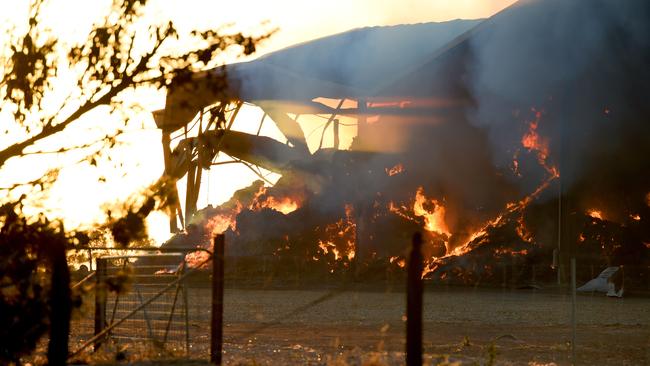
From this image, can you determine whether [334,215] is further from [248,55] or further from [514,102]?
[248,55]

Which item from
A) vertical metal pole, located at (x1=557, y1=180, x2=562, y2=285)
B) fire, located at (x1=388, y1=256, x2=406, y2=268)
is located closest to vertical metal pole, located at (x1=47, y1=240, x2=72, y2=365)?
vertical metal pole, located at (x1=557, y1=180, x2=562, y2=285)

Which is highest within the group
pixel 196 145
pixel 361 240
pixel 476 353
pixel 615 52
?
pixel 615 52

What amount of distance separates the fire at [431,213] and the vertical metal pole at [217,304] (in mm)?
27581

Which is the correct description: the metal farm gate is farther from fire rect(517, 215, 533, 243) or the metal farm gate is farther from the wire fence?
fire rect(517, 215, 533, 243)

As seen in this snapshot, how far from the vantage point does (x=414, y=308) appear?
7730 millimetres

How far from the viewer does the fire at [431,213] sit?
126 feet

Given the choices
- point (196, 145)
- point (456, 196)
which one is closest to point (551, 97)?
point (456, 196)

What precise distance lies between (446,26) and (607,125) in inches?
394

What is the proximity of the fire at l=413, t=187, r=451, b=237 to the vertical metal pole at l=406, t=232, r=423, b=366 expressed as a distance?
3062 cm

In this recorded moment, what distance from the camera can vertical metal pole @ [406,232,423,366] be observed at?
7.68 m

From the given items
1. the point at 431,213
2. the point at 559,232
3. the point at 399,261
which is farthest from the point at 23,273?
the point at 431,213

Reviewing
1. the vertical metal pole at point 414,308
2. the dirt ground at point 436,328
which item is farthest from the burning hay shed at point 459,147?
the vertical metal pole at point 414,308

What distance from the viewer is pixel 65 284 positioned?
830 centimetres

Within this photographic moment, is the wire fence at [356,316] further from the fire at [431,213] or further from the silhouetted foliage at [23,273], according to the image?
the fire at [431,213]
